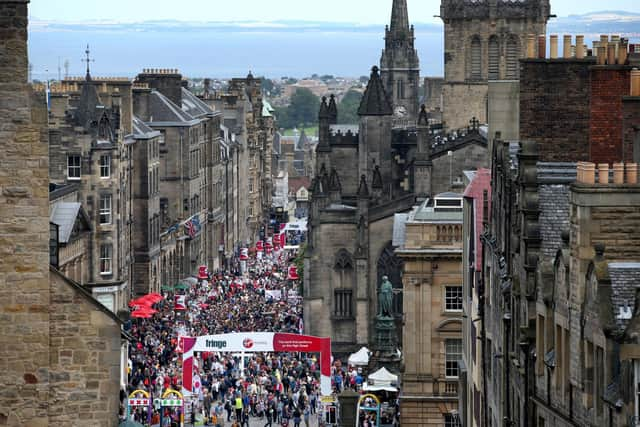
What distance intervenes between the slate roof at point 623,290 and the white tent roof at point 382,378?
40056 millimetres

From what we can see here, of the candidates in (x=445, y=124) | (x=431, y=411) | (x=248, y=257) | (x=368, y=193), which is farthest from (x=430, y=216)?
(x=248, y=257)

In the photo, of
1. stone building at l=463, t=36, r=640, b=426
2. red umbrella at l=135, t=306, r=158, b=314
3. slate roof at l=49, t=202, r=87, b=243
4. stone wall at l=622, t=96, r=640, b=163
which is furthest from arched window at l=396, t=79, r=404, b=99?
stone wall at l=622, t=96, r=640, b=163

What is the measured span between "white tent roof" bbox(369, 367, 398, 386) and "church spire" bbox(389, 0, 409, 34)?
100.0m

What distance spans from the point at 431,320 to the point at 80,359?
35.5m

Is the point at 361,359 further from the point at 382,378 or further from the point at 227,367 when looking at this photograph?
the point at 382,378

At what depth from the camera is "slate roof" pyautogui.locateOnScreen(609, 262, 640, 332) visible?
2242 cm

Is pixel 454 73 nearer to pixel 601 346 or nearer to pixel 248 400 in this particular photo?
pixel 248 400

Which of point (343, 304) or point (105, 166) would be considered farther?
point (343, 304)

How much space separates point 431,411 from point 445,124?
200 feet

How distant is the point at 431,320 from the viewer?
200 ft

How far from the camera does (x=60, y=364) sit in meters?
25.8

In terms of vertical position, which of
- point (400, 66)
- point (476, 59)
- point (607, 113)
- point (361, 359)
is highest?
point (476, 59)

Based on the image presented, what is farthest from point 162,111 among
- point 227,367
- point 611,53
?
point 611,53

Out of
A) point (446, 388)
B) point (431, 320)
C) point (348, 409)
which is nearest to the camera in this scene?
point (446, 388)
